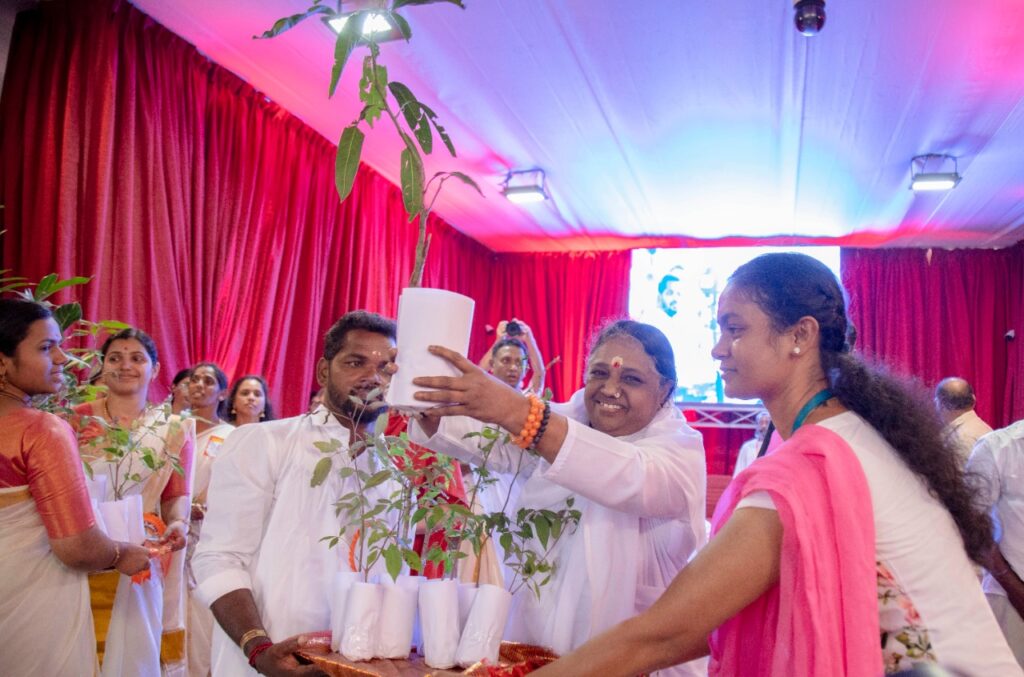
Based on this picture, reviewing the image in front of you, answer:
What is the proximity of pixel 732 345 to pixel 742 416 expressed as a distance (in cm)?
727

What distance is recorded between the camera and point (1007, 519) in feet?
10.1

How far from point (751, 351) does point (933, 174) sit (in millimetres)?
5395

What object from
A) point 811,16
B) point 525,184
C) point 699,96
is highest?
point 699,96

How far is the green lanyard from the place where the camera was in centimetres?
143

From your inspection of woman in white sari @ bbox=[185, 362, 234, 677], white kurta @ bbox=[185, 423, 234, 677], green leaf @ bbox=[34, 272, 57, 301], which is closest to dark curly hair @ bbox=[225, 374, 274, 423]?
woman in white sari @ bbox=[185, 362, 234, 677]

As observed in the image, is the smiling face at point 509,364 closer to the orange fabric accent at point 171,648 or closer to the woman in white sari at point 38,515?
the orange fabric accent at point 171,648

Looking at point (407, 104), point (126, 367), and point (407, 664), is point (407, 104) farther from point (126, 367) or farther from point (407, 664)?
point (126, 367)

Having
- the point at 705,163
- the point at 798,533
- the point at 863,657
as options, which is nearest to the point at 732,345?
the point at 798,533

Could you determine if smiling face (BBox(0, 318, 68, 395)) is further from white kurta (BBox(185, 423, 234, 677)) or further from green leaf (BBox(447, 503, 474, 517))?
white kurta (BBox(185, 423, 234, 677))

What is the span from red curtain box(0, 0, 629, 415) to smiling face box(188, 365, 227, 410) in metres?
0.22

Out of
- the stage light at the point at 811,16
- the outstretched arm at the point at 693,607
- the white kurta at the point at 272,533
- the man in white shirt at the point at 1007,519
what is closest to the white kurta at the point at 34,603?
the white kurta at the point at 272,533

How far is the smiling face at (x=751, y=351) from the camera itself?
1460 millimetres

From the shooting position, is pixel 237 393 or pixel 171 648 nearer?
pixel 171 648

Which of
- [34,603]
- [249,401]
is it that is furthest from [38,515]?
[249,401]
